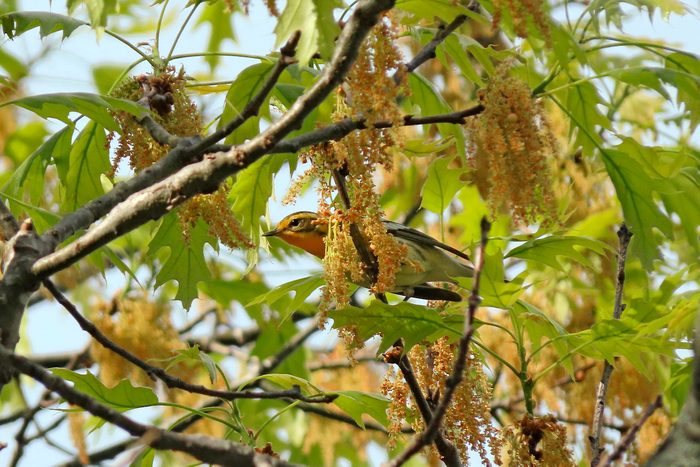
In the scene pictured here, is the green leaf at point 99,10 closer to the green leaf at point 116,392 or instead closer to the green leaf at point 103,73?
the green leaf at point 116,392

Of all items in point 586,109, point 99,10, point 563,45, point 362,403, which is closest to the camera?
point 99,10

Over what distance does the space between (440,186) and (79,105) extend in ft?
5.87

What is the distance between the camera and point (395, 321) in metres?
3.80

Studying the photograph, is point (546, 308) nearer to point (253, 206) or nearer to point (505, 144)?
point (253, 206)

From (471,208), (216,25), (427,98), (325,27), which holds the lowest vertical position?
(325,27)

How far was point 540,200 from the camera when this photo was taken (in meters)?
3.37

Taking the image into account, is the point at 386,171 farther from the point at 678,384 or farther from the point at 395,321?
the point at 678,384

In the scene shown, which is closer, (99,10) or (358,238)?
(99,10)

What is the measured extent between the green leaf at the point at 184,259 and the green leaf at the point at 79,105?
0.86 meters

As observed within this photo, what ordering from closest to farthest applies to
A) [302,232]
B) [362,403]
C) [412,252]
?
1. [362,403]
2. [302,232]
3. [412,252]

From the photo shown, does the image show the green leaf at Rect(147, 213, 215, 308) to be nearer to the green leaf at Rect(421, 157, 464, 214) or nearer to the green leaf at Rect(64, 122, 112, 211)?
the green leaf at Rect(64, 122, 112, 211)

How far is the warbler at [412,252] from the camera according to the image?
501 centimetres

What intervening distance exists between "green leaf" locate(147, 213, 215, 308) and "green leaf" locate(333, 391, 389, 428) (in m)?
0.91

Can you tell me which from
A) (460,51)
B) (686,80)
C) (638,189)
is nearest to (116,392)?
(460,51)
